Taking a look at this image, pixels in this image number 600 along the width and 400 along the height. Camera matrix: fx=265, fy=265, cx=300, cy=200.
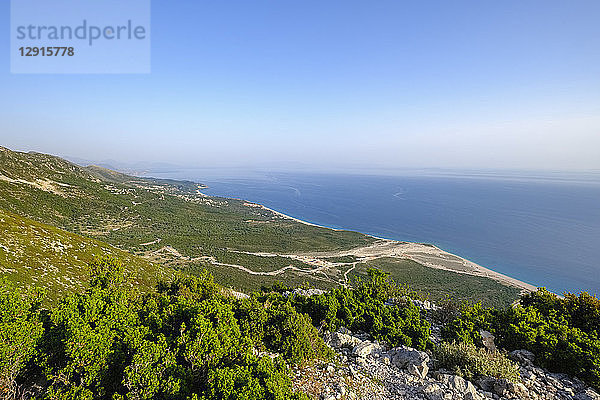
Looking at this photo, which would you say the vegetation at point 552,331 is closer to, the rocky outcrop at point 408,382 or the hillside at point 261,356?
A: the hillside at point 261,356

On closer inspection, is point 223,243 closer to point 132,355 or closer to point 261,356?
point 261,356

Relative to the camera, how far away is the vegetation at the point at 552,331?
11664 millimetres

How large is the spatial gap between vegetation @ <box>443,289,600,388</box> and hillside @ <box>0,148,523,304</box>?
1436 inches

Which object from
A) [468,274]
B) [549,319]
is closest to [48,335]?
[549,319]

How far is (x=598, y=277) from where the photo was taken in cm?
7200

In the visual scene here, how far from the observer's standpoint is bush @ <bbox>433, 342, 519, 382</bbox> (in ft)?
33.4

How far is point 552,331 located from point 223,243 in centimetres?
7184

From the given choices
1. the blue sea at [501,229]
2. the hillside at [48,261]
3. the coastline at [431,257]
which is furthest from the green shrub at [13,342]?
the blue sea at [501,229]

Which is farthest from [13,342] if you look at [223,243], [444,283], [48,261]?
[223,243]

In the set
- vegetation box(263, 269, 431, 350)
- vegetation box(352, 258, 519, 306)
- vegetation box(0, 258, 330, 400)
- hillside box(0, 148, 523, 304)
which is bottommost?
vegetation box(352, 258, 519, 306)

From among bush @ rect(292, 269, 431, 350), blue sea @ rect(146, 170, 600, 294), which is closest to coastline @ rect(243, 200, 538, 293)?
blue sea @ rect(146, 170, 600, 294)

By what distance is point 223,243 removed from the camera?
76375 millimetres

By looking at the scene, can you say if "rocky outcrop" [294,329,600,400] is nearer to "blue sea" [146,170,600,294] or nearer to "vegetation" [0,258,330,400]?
"vegetation" [0,258,330,400]

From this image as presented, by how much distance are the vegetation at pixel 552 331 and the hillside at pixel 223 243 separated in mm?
36484
